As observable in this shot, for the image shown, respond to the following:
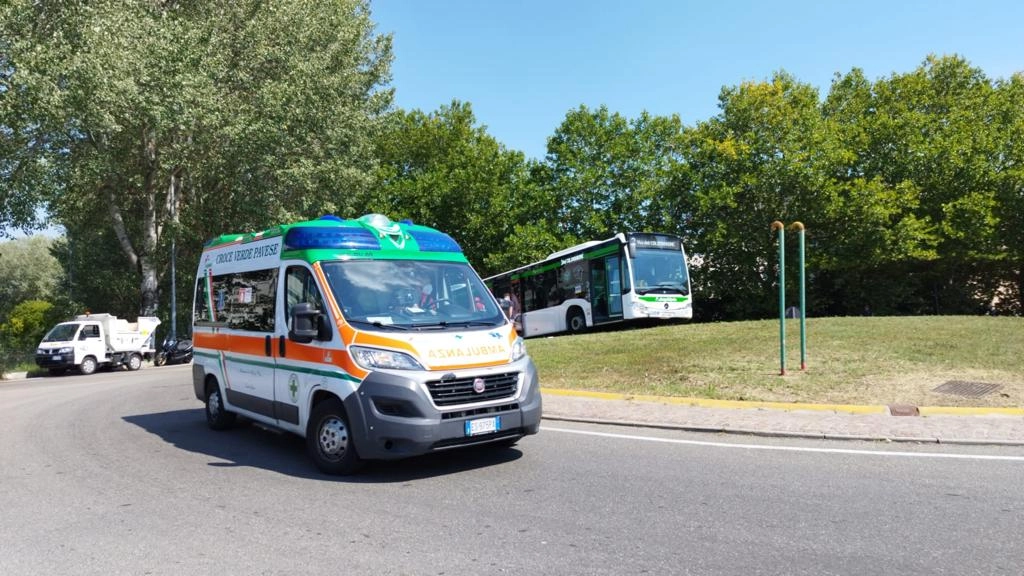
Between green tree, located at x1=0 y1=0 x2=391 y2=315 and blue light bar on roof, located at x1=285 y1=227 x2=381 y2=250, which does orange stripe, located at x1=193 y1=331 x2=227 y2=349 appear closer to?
blue light bar on roof, located at x1=285 y1=227 x2=381 y2=250

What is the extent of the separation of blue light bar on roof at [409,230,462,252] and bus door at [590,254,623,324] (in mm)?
14834

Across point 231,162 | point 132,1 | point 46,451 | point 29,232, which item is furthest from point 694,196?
point 46,451

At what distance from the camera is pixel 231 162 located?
3133cm

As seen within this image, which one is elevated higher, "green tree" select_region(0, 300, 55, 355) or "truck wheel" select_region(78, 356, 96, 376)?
"green tree" select_region(0, 300, 55, 355)

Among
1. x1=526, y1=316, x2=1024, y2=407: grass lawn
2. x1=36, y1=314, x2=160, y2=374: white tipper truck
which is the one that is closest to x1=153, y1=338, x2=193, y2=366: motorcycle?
x1=36, y1=314, x2=160, y2=374: white tipper truck

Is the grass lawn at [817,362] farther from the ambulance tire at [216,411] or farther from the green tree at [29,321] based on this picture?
the green tree at [29,321]

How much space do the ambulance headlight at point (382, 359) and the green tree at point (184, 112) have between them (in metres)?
22.8

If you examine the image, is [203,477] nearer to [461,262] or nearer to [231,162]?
[461,262]

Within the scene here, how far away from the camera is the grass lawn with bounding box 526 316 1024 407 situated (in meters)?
10.5

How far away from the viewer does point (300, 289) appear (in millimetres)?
7434

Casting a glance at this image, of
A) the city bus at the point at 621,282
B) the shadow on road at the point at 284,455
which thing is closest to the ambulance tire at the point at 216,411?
the shadow on road at the point at 284,455

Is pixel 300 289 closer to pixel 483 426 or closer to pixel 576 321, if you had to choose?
pixel 483 426

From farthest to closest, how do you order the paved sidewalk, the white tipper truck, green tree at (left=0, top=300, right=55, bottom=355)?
green tree at (left=0, top=300, right=55, bottom=355) < the white tipper truck < the paved sidewalk

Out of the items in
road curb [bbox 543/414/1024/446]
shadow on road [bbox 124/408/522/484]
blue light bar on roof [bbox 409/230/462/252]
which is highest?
blue light bar on roof [bbox 409/230/462/252]
